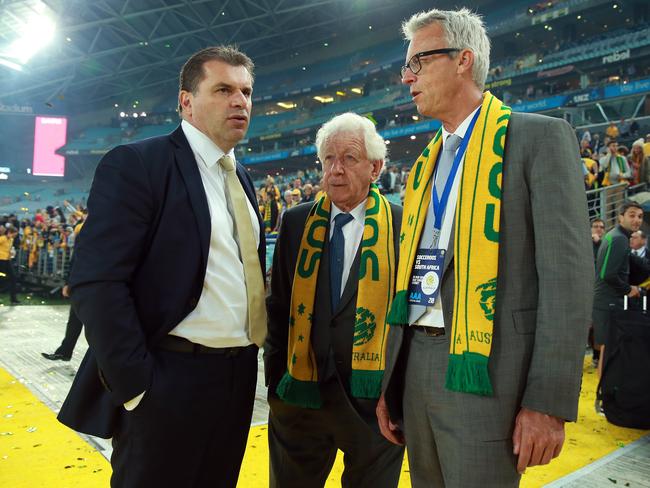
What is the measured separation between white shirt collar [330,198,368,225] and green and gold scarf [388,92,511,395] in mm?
823

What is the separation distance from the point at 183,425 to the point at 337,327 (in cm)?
70

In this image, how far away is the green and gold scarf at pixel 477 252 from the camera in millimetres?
1305

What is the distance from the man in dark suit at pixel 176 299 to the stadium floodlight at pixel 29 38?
1078 inches

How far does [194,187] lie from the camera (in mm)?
1734

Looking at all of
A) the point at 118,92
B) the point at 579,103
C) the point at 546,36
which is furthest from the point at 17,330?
the point at 118,92

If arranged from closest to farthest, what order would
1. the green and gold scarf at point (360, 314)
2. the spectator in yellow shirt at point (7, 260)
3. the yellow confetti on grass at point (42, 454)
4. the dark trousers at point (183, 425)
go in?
1. the dark trousers at point (183, 425)
2. the green and gold scarf at point (360, 314)
3. the yellow confetti on grass at point (42, 454)
4. the spectator in yellow shirt at point (7, 260)

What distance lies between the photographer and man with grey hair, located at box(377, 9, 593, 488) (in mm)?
1261

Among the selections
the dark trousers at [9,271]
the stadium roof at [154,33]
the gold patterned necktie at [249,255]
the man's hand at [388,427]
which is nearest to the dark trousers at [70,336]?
the gold patterned necktie at [249,255]

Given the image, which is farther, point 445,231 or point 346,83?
point 346,83

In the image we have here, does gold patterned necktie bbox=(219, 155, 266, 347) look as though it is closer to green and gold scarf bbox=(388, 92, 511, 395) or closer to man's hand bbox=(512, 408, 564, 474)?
green and gold scarf bbox=(388, 92, 511, 395)

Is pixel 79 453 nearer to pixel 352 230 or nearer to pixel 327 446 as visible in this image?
pixel 327 446

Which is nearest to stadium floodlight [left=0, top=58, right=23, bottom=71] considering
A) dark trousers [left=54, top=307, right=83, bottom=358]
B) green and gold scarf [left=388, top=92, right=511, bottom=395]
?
dark trousers [left=54, top=307, right=83, bottom=358]

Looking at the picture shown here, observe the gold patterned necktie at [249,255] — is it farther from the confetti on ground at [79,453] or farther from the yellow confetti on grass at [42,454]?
the yellow confetti on grass at [42,454]

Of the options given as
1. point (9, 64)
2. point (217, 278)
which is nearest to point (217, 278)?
point (217, 278)
